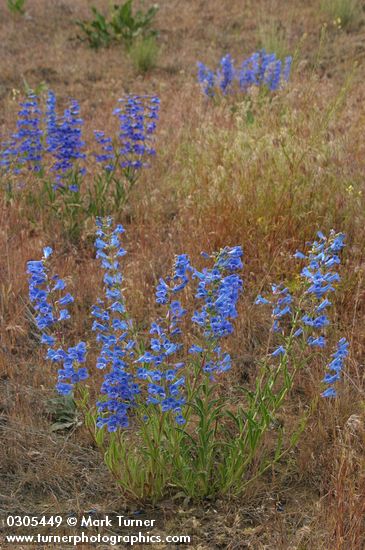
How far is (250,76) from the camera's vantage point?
7477 mm

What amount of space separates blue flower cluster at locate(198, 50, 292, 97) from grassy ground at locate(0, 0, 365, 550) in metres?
0.27

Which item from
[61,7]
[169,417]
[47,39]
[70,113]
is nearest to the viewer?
[169,417]

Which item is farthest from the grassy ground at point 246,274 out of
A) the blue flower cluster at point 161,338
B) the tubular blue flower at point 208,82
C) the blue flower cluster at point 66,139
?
the blue flower cluster at point 161,338

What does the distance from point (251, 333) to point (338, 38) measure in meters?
7.33

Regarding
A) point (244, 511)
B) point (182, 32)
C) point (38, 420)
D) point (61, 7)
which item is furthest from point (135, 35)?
point (244, 511)

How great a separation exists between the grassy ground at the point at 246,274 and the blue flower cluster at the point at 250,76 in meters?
0.27

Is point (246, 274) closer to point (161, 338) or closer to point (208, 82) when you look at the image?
point (161, 338)

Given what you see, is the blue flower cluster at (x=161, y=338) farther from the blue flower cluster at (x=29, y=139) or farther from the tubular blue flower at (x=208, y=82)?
the tubular blue flower at (x=208, y=82)

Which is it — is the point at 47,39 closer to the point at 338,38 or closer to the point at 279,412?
the point at 338,38

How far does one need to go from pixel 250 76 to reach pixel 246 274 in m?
4.08

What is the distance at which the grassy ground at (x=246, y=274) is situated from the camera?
258cm

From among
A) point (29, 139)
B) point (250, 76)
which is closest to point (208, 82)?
point (250, 76)

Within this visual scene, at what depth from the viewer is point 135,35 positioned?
33.3 ft

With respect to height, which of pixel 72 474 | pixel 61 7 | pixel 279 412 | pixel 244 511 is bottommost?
pixel 244 511
